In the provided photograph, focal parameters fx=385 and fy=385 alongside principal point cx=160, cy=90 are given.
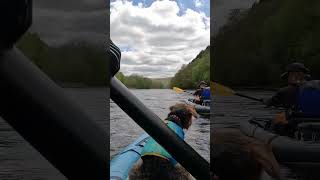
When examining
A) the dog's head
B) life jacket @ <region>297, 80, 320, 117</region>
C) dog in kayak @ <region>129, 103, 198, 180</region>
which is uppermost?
the dog's head

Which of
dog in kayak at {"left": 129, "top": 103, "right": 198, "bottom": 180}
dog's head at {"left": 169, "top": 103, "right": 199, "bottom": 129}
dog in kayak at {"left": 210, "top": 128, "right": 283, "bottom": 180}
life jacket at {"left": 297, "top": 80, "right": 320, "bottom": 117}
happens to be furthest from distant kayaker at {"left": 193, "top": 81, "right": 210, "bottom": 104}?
dog in kayak at {"left": 210, "top": 128, "right": 283, "bottom": 180}

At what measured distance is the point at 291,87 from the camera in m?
3.34

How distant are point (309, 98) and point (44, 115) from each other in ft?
9.31

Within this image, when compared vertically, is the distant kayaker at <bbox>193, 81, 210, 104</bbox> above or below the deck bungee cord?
below

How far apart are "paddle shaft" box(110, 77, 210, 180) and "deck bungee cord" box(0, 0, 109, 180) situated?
301 mm

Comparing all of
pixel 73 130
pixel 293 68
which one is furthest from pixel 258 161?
pixel 293 68

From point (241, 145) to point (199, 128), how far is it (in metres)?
8.46

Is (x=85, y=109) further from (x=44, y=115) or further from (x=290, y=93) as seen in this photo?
(x=290, y=93)

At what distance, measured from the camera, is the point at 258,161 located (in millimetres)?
614

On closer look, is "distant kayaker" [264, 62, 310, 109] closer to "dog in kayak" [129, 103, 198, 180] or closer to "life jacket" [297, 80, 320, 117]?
"life jacket" [297, 80, 320, 117]

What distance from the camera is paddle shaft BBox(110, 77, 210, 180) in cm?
58

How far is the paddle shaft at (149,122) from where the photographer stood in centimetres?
58

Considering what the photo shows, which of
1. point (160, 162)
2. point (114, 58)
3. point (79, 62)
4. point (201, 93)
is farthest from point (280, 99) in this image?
point (201, 93)

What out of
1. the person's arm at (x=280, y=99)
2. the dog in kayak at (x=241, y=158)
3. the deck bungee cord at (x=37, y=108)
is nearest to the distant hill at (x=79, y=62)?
the dog in kayak at (x=241, y=158)
